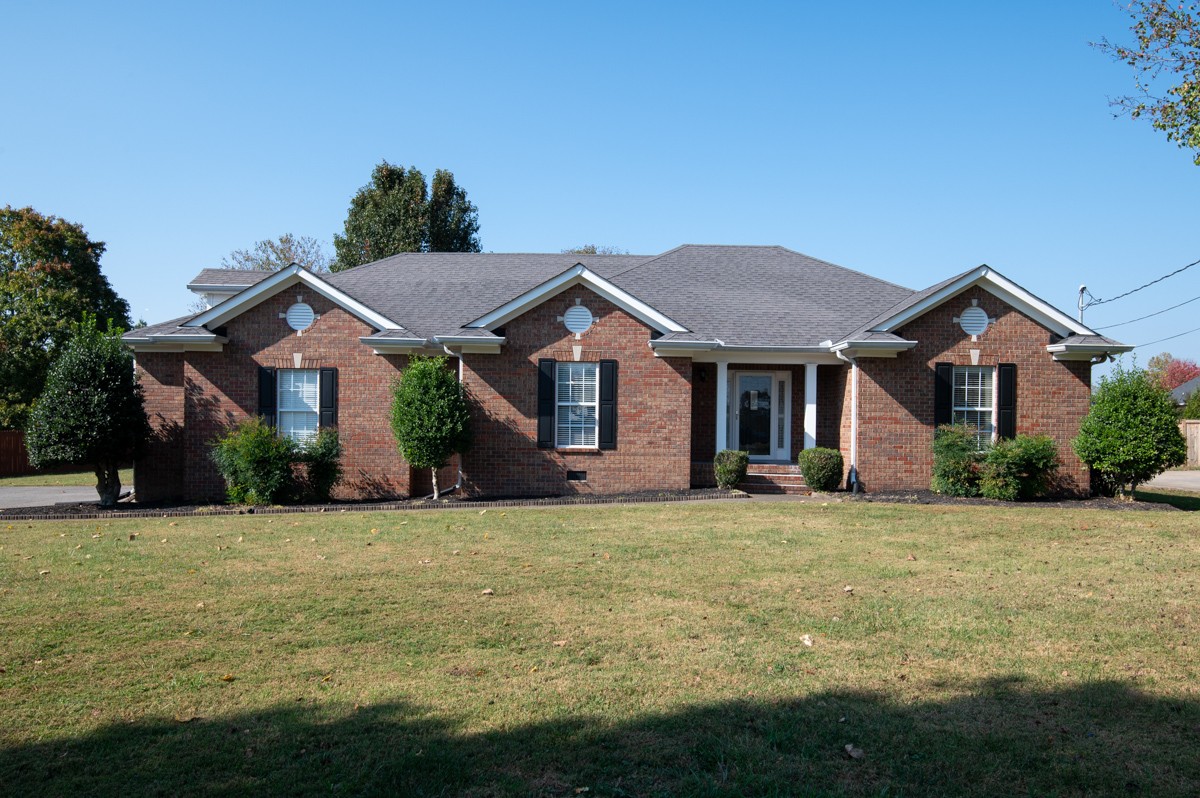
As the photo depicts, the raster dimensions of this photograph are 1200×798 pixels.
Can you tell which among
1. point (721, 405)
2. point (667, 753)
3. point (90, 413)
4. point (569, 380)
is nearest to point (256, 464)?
point (90, 413)

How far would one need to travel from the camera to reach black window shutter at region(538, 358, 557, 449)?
57.9 ft

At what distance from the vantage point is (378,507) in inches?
624

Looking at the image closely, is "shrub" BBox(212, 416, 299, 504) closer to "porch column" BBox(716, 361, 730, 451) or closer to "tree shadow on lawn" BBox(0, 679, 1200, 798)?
"porch column" BBox(716, 361, 730, 451)

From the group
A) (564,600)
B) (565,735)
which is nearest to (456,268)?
(564,600)

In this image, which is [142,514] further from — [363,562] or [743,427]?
[743,427]

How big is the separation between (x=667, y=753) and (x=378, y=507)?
12156 mm

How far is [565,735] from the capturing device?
4770mm

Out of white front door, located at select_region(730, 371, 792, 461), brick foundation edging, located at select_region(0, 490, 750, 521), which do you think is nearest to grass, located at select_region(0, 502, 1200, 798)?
brick foundation edging, located at select_region(0, 490, 750, 521)

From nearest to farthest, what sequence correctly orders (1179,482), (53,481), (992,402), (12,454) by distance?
1. (992,402)
2. (1179,482)
3. (53,481)
4. (12,454)

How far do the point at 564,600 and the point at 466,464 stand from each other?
10039 millimetres

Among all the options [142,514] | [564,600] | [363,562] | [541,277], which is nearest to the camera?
[564,600]

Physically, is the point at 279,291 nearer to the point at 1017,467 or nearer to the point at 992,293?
the point at 992,293

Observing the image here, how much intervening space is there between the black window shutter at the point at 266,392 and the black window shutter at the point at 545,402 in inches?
217

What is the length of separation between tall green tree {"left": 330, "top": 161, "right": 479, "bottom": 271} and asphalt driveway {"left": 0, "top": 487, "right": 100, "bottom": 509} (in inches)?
781
